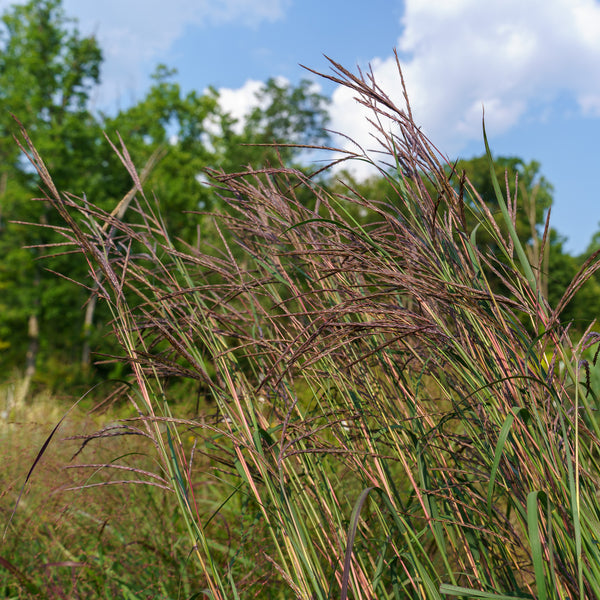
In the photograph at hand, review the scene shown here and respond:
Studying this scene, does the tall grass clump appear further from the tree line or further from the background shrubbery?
the tree line

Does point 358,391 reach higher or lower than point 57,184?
lower

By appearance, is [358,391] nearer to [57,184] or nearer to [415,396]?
[415,396]

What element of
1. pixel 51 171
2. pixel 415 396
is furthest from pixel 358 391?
pixel 51 171

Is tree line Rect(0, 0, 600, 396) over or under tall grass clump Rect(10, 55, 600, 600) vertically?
over

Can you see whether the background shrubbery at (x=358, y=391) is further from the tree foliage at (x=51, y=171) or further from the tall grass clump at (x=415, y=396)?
the tree foliage at (x=51, y=171)

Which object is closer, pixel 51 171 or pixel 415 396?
pixel 415 396

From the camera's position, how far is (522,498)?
922mm

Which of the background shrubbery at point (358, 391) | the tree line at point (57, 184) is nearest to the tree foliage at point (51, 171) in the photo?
the tree line at point (57, 184)

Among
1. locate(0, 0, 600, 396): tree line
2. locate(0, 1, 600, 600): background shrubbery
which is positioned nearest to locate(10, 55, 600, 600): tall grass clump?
locate(0, 1, 600, 600): background shrubbery

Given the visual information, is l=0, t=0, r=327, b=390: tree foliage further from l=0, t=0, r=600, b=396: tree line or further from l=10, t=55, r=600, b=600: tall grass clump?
l=10, t=55, r=600, b=600: tall grass clump

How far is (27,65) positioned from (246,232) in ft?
63.6

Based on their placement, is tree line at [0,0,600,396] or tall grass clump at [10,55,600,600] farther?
tree line at [0,0,600,396]

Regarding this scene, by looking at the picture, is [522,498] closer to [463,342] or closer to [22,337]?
[463,342]

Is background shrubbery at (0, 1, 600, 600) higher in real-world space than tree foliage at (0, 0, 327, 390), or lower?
lower
